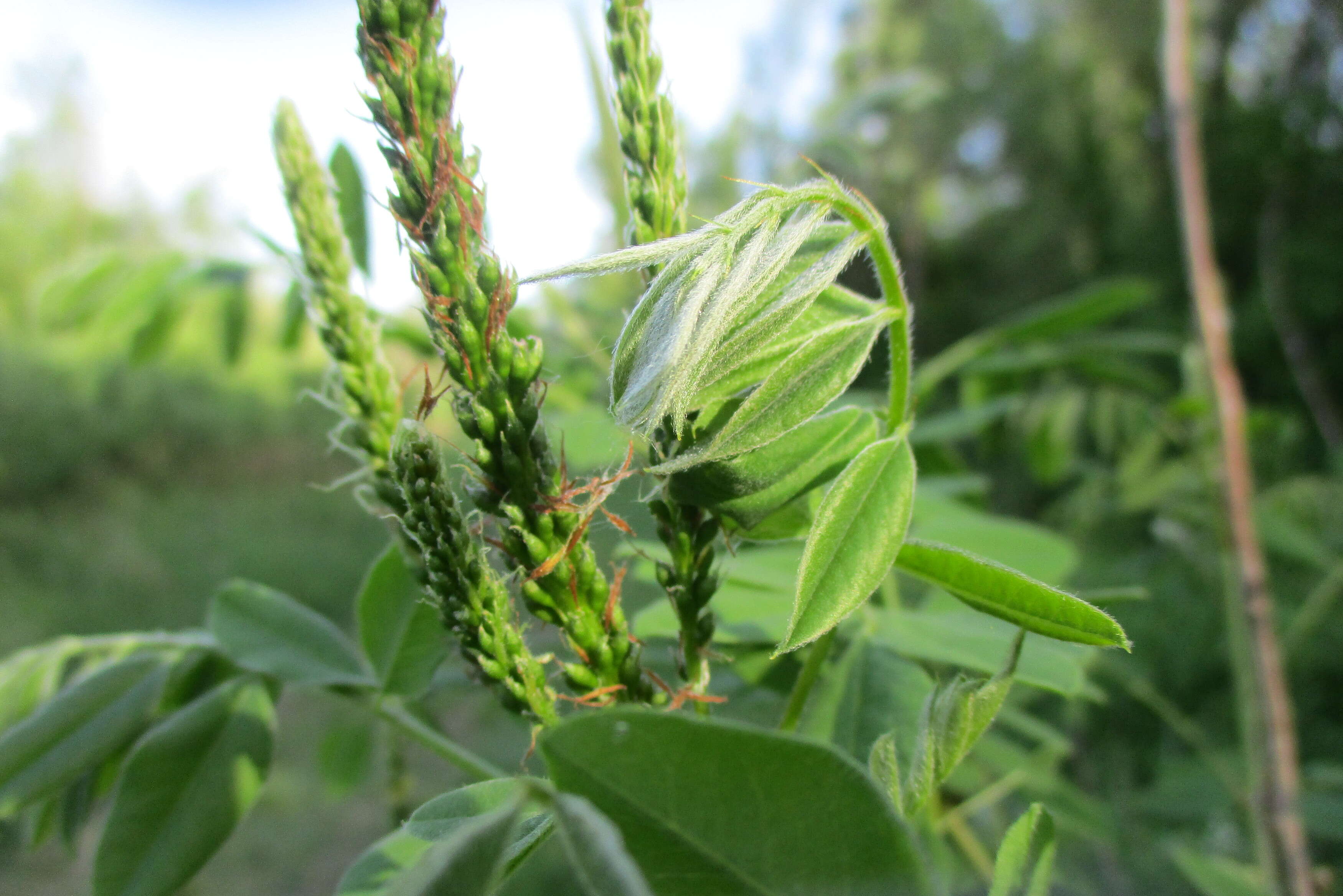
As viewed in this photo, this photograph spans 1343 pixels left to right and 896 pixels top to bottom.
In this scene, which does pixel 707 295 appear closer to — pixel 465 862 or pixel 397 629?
pixel 465 862

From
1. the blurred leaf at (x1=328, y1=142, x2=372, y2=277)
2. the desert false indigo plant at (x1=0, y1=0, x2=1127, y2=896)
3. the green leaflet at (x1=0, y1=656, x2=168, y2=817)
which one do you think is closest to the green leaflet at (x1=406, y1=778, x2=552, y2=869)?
the desert false indigo plant at (x1=0, y1=0, x2=1127, y2=896)

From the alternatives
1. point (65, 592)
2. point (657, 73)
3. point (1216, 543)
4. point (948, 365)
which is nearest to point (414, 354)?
point (948, 365)

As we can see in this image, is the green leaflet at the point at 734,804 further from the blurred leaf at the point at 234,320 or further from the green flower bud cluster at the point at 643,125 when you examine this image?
the blurred leaf at the point at 234,320

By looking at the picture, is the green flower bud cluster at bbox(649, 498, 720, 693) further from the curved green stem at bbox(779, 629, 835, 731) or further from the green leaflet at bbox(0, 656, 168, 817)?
the green leaflet at bbox(0, 656, 168, 817)

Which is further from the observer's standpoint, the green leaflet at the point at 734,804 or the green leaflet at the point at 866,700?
the green leaflet at the point at 866,700

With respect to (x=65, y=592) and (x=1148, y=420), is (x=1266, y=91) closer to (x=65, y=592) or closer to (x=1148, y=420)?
(x=1148, y=420)

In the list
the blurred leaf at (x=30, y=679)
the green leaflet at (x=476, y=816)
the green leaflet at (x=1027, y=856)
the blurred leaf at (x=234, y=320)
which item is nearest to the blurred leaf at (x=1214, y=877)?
the green leaflet at (x=1027, y=856)

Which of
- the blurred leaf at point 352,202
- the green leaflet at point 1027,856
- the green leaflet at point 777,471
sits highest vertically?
the blurred leaf at point 352,202

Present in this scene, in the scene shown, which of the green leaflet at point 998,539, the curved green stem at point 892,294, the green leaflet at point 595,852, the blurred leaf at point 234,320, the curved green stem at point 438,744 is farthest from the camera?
the blurred leaf at point 234,320
